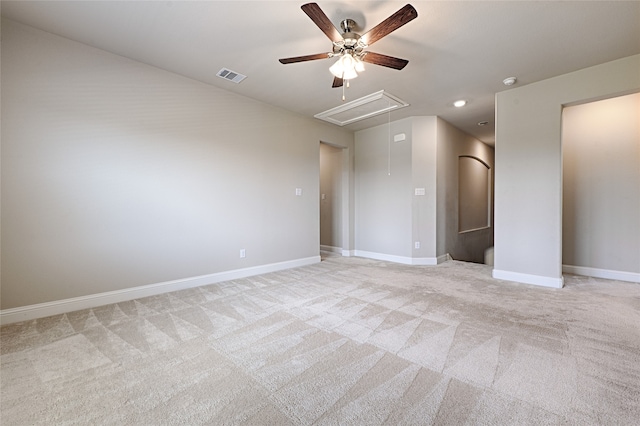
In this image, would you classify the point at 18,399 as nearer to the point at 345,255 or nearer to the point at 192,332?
the point at 192,332

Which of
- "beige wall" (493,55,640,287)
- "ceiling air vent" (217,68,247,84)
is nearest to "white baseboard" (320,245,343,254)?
"beige wall" (493,55,640,287)

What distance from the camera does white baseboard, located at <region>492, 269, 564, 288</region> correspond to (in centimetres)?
349

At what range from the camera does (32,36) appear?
8.23 feet

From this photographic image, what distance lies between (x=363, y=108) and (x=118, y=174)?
367 centimetres

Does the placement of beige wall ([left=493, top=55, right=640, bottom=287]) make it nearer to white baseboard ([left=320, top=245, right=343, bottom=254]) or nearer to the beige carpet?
the beige carpet

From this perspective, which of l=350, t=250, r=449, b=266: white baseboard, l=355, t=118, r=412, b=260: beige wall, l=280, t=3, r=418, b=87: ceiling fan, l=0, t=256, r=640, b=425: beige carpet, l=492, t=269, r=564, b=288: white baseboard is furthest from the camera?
l=355, t=118, r=412, b=260: beige wall

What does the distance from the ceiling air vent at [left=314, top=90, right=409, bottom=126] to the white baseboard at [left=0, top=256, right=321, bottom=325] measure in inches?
118

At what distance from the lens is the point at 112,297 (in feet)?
9.56

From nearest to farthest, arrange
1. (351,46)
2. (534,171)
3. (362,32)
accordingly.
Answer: (351,46), (362,32), (534,171)

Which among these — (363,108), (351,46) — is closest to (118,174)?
(351,46)

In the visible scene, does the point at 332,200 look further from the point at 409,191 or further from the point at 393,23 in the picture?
the point at 393,23

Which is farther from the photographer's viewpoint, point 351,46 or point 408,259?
point 408,259

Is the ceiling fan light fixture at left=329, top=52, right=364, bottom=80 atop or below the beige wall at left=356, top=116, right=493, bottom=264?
atop

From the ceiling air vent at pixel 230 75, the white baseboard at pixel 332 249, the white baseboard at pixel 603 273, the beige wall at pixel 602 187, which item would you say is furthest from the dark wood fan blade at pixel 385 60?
the white baseboard at pixel 603 273
